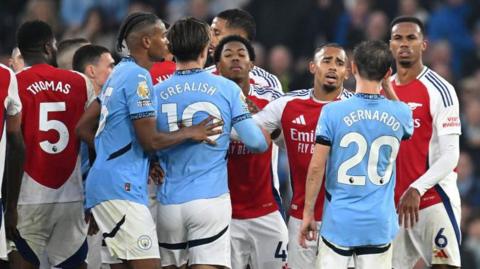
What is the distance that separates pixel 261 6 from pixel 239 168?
7.28 meters

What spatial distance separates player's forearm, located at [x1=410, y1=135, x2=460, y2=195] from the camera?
34.0 feet

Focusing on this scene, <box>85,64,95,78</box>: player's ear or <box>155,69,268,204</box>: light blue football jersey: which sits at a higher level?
<box>85,64,95,78</box>: player's ear

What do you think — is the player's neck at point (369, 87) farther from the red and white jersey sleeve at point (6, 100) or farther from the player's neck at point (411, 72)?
the red and white jersey sleeve at point (6, 100)

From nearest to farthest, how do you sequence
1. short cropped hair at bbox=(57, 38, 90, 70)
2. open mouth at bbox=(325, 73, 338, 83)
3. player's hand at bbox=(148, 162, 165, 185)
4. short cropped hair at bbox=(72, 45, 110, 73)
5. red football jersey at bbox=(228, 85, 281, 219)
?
1. player's hand at bbox=(148, 162, 165, 185)
2. open mouth at bbox=(325, 73, 338, 83)
3. red football jersey at bbox=(228, 85, 281, 219)
4. short cropped hair at bbox=(72, 45, 110, 73)
5. short cropped hair at bbox=(57, 38, 90, 70)

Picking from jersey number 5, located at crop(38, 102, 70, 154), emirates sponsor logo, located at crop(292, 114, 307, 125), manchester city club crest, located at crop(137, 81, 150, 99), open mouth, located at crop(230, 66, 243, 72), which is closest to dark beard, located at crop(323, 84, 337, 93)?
emirates sponsor logo, located at crop(292, 114, 307, 125)

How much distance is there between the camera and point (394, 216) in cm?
962

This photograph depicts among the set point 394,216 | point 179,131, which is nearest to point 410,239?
point 394,216

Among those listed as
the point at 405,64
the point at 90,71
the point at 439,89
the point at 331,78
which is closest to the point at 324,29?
the point at 405,64

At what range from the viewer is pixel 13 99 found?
9.64 meters

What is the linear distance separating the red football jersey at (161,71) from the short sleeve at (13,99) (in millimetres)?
1411

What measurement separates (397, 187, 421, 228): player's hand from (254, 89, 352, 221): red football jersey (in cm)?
61

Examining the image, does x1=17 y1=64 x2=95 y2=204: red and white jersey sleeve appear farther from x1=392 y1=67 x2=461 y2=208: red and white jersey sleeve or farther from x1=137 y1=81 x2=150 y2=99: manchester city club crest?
x1=392 y1=67 x2=461 y2=208: red and white jersey sleeve

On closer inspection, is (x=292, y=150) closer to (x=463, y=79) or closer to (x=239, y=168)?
(x=239, y=168)

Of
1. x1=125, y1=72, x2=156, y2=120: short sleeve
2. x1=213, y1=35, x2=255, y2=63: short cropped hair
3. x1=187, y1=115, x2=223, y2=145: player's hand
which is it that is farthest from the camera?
x1=213, y1=35, x2=255, y2=63: short cropped hair
